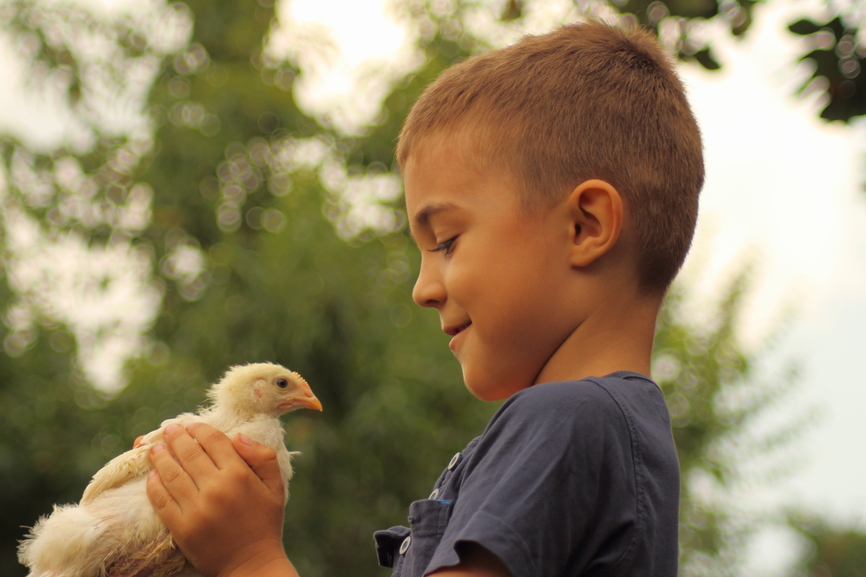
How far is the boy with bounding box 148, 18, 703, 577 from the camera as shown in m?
1.15

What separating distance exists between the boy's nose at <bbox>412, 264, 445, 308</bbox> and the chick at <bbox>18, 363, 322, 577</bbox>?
784 millimetres

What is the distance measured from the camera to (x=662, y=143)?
161cm

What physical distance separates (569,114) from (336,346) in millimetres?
5047

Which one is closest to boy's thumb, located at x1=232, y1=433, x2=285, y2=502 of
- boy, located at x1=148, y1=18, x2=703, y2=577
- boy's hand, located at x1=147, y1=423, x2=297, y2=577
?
boy's hand, located at x1=147, y1=423, x2=297, y2=577

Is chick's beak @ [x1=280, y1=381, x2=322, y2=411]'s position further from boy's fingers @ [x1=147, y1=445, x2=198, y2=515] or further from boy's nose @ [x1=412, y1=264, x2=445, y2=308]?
boy's nose @ [x1=412, y1=264, x2=445, y2=308]

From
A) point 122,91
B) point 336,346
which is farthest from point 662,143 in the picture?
point 122,91

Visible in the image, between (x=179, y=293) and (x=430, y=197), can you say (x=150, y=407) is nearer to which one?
(x=179, y=293)

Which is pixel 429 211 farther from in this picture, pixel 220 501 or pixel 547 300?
pixel 220 501

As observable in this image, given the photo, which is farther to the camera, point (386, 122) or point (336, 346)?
point (386, 122)

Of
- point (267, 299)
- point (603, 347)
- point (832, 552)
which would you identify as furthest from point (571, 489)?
point (832, 552)

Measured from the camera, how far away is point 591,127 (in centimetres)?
157

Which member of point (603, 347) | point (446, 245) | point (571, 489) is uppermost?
point (446, 245)

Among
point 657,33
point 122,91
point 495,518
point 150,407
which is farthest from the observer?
point 122,91

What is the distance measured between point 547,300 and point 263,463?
0.99 meters
